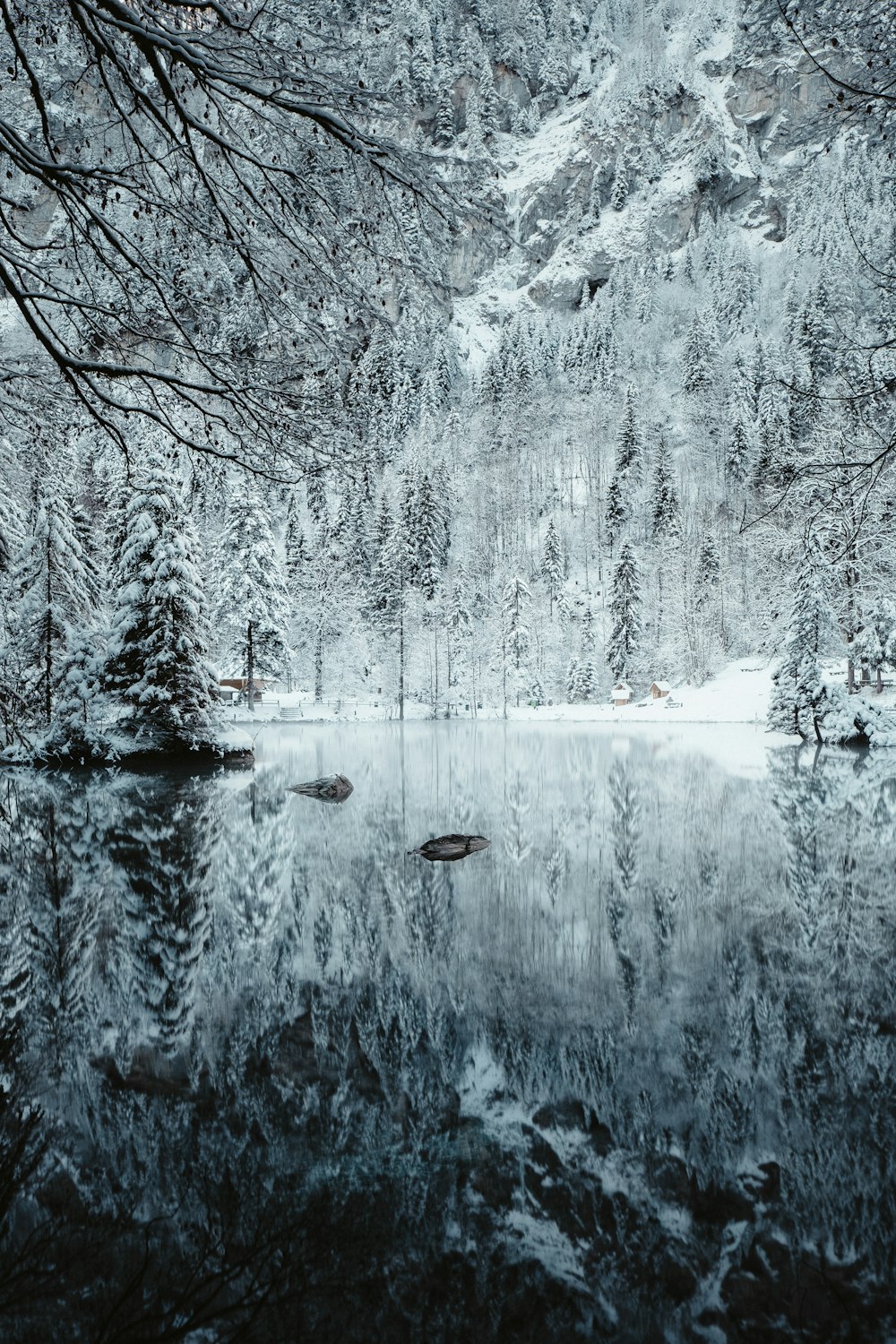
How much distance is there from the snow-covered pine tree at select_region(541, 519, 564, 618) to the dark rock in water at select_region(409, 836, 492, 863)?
6103 centimetres

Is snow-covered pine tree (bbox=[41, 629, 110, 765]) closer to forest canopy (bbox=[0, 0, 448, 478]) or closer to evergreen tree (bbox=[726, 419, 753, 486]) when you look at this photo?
forest canopy (bbox=[0, 0, 448, 478])

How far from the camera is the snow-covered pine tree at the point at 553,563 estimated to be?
70938 millimetres

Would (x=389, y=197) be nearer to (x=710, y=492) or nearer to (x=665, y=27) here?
(x=710, y=492)


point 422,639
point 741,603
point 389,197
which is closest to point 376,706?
point 422,639

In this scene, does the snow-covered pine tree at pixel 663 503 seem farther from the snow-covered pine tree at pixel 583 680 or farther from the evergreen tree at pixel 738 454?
the snow-covered pine tree at pixel 583 680

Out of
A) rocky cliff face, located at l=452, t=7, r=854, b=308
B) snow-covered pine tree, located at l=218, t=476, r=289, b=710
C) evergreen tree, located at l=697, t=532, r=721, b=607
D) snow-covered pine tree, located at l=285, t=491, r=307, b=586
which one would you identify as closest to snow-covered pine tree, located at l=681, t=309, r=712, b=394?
evergreen tree, located at l=697, t=532, r=721, b=607

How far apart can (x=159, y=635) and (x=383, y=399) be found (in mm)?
42850

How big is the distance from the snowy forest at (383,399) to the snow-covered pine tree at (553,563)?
0.41m

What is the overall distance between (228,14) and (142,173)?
1228mm

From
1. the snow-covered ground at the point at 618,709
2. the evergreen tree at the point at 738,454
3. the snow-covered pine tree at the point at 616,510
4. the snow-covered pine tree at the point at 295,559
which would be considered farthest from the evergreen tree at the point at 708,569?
the snow-covered pine tree at the point at 295,559

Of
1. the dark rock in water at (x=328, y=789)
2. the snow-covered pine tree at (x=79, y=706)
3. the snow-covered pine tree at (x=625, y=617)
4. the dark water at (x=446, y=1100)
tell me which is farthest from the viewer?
the snow-covered pine tree at (x=625, y=617)

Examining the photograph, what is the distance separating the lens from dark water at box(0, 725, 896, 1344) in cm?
270

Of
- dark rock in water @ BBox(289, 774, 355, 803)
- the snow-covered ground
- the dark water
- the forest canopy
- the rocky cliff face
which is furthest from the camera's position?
the rocky cliff face

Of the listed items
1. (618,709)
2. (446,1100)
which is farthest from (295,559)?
(446,1100)
